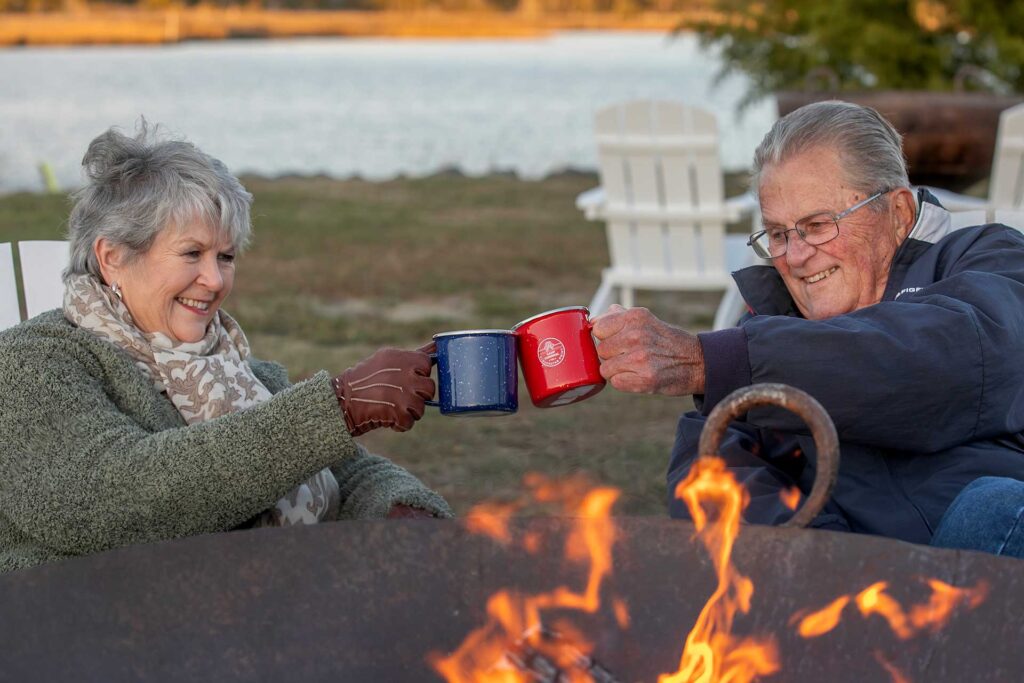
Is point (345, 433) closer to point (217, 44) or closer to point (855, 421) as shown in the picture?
point (855, 421)

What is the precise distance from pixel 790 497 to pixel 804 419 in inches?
21.0

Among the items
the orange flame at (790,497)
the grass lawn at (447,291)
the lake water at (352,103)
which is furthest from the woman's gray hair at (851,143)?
the grass lawn at (447,291)

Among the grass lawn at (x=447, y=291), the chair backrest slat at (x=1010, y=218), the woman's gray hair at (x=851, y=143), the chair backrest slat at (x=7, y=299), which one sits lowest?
the grass lawn at (x=447, y=291)

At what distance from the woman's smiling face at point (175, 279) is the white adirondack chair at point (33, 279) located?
2.14 feet

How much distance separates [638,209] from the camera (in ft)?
18.5

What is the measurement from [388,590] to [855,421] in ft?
2.22

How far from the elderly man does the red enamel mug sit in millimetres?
42

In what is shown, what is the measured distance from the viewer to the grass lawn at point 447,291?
165 inches

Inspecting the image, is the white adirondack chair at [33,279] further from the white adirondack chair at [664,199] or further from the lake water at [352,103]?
the white adirondack chair at [664,199]

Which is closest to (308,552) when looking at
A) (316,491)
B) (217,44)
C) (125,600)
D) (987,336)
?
(125,600)

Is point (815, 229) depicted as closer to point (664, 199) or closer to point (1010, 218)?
point (1010, 218)

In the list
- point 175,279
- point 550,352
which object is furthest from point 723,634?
point 175,279

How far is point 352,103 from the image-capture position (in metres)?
24.2

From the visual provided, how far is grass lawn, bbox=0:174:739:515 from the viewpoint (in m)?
4.18
